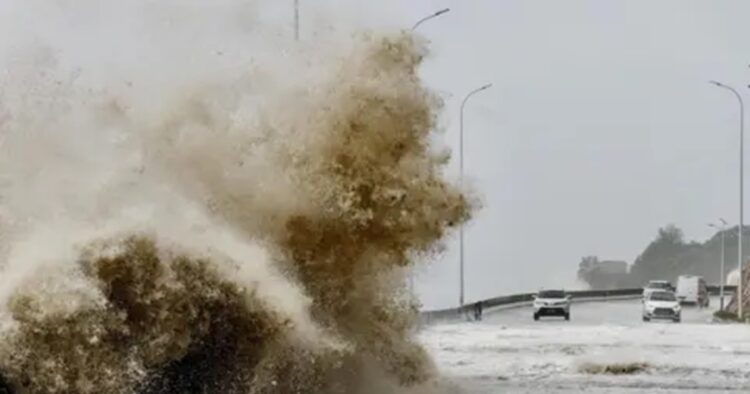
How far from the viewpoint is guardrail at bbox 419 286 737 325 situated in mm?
64525

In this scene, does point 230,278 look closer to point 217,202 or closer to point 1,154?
point 217,202

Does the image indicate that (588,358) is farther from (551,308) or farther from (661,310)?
(551,308)

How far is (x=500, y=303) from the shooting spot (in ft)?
283

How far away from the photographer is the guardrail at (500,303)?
64525mm

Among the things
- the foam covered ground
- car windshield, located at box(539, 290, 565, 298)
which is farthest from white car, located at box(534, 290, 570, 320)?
the foam covered ground

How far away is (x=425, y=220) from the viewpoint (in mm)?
19094

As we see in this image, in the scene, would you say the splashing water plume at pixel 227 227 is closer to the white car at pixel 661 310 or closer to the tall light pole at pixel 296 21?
the tall light pole at pixel 296 21

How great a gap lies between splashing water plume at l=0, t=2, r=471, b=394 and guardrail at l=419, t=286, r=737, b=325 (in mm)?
4321

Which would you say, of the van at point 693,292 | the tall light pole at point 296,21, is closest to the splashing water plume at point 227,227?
the tall light pole at point 296,21

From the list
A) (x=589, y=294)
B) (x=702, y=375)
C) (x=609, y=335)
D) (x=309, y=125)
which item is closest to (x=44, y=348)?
(x=309, y=125)

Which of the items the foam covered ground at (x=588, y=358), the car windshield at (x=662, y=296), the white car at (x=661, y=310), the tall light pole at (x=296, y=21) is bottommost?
the foam covered ground at (x=588, y=358)

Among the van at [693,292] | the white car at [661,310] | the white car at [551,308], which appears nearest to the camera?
the white car at [661,310]

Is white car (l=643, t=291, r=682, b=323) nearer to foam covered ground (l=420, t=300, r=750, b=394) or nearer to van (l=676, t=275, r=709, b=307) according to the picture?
foam covered ground (l=420, t=300, r=750, b=394)

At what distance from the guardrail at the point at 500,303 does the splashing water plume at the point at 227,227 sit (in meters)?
4.32
